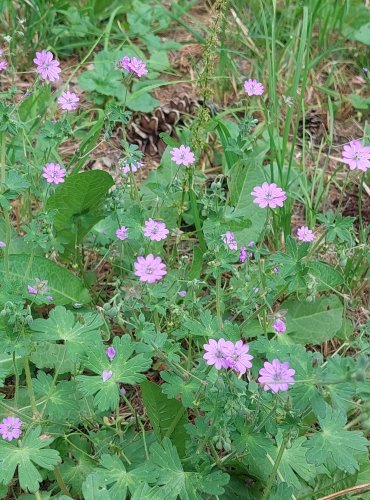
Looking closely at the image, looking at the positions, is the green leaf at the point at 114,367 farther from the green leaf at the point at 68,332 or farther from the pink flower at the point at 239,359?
the pink flower at the point at 239,359

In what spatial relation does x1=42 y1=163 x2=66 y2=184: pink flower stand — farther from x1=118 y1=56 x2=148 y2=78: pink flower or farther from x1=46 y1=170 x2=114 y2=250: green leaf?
x1=118 y1=56 x2=148 y2=78: pink flower

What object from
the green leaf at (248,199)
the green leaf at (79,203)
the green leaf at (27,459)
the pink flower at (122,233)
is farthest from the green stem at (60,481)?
the green leaf at (248,199)

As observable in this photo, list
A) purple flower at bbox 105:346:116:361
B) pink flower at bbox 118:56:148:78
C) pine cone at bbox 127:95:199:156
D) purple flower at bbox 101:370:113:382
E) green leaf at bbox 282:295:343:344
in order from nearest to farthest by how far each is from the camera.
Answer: purple flower at bbox 101:370:113:382, purple flower at bbox 105:346:116:361, pink flower at bbox 118:56:148:78, green leaf at bbox 282:295:343:344, pine cone at bbox 127:95:199:156

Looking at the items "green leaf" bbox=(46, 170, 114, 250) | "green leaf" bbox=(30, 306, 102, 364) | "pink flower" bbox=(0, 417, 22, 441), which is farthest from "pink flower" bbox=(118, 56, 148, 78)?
"pink flower" bbox=(0, 417, 22, 441)

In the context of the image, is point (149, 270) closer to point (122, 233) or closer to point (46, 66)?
point (122, 233)

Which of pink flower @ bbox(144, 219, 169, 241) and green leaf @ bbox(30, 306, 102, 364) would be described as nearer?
green leaf @ bbox(30, 306, 102, 364)

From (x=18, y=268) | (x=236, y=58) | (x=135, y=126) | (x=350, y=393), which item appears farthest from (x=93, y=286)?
(x=236, y=58)
